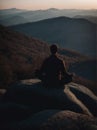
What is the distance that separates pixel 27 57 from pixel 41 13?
0.87m

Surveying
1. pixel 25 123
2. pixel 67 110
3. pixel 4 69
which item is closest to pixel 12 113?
pixel 25 123

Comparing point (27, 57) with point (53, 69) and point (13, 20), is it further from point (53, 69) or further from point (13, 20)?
point (53, 69)

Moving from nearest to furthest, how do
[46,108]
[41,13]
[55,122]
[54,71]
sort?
[55,122]
[46,108]
[54,71]
[41,13]

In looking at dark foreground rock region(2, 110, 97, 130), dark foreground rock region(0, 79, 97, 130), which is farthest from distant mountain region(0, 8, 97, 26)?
dark foreground rock region(2, 110, 97, 130)

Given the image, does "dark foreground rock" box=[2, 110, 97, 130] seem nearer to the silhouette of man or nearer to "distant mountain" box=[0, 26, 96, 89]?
the silhouette of man

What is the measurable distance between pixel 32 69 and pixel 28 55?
1.22 feet

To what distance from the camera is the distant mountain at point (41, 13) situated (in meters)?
5.83

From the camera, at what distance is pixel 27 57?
6.54 m

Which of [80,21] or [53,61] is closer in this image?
[53,61]

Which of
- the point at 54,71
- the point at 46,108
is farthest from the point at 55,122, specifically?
the point at 54,71

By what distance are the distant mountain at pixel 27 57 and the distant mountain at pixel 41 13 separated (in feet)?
1.27

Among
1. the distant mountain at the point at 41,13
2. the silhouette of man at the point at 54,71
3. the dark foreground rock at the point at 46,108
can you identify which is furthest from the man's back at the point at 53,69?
the distant mountain at the point at 41,13

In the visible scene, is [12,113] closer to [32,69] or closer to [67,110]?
[67,110]

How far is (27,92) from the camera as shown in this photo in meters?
4.90
